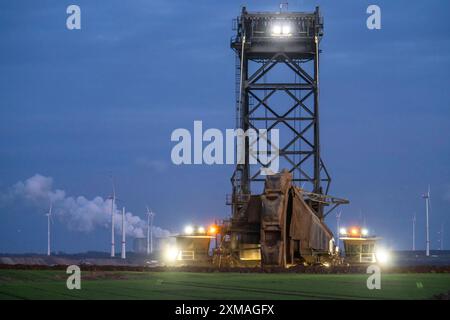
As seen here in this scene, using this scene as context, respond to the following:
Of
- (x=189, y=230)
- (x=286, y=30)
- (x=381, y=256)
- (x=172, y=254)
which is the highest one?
(x=286, y=30)

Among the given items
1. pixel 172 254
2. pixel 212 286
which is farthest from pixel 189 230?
pixel 212 286

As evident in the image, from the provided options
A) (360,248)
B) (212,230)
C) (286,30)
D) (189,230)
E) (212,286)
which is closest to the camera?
(212,286)

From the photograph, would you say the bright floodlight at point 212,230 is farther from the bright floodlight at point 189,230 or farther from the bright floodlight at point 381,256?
the bright floodlight at point 381,256

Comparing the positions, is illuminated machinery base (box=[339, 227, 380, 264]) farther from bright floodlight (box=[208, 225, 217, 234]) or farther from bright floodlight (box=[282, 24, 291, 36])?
bright floodlight (box=[282, 24, 291, 36])

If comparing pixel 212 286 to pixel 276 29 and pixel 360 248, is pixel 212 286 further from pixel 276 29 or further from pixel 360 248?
pixel 276 29

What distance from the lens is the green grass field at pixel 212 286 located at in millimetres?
36406

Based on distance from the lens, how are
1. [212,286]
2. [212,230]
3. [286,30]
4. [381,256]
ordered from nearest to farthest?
[212,286]
[212,230]
[381,256]
[286,30]

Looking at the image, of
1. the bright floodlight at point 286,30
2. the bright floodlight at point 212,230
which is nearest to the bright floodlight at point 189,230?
the bright floodlight at point 212,230

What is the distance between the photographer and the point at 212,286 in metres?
41.9

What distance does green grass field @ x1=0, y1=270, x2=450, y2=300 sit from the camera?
119ft

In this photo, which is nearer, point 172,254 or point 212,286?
point 212,286

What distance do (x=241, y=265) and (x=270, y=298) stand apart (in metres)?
32.2

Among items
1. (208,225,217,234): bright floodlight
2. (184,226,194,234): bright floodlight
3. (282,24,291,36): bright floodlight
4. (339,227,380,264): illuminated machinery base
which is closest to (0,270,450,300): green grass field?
(208,225,217,234): bright floodlight
